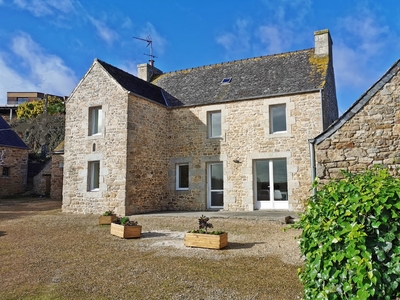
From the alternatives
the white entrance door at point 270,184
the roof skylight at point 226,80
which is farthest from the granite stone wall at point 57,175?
the white entrance door at point 270,184

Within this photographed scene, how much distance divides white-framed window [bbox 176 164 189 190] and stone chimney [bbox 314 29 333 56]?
7.42 meters

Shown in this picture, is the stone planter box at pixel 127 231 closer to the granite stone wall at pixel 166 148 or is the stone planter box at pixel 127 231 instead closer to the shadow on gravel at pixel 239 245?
the shadow on gravel at pixel 239 245

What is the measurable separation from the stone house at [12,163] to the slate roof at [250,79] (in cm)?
1243

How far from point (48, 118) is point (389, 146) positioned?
30.1 metres

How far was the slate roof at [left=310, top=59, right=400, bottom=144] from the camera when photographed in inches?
239

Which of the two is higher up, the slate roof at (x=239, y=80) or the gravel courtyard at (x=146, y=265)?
the slate roof at (x=239, y=80)

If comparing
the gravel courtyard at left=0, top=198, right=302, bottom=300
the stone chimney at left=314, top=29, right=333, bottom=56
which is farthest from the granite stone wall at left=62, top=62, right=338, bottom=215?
the gravel courtyard at left=0, top=198, right=302, bottom=300

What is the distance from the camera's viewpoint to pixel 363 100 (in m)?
6.28

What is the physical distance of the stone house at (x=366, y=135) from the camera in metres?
6.11

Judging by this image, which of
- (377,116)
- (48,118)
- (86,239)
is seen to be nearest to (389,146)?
(377,116)

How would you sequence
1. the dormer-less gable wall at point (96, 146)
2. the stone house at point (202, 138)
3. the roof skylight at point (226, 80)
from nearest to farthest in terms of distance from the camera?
the stone house at point (202, 138) < the dormer-less gable wall at point (96, 146) < the roof skylight at point (226, 80)

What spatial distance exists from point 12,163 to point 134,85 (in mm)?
13313

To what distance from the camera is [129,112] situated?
475 inches

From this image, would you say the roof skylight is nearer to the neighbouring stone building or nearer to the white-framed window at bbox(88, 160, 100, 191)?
the white-framed window at bbox(88, 160, 100, 191)
